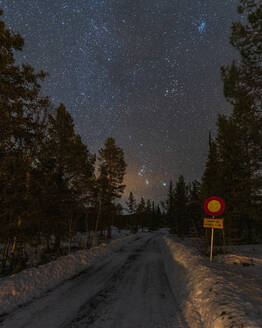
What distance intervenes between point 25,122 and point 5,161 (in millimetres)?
2006

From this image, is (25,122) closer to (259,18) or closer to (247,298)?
(247,298)

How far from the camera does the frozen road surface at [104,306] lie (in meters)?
4.14

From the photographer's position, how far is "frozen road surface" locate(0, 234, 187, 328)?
4.14 meters

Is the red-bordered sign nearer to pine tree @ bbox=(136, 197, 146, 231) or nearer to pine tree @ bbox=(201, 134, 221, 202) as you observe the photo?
pine tree @ bbox=(201, 134, 221, 202)

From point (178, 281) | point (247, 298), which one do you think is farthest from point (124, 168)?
point (247, 298)

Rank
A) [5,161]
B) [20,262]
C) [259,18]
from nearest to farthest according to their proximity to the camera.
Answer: [5,161] → [259,18] → [20,262]

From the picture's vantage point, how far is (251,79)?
8359 mm

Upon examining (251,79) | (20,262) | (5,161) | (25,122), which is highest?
(251,79)


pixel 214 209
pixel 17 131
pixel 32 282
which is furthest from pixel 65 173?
pixel 214 209

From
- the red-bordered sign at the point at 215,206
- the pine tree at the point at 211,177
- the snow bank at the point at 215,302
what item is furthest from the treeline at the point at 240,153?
the snow bank at the point at 215,302

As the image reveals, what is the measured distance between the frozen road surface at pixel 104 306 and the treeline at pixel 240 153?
26.5 feet

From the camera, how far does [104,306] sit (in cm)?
495

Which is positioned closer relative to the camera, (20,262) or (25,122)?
(25,122)

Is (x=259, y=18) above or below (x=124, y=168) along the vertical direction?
above
